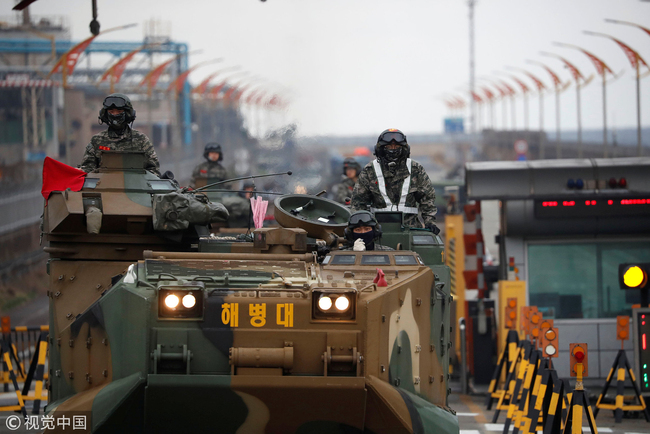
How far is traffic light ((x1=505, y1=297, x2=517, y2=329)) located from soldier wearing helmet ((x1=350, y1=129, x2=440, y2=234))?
16.3 ft

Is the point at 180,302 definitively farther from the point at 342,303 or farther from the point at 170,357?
the point at 342,303

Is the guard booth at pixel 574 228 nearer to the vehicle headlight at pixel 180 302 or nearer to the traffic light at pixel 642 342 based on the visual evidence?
the traffic light at pixel 642 342

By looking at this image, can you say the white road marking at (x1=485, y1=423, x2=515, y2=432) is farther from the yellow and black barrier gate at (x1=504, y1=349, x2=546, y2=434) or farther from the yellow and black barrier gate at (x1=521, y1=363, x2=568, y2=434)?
the yellow and black barrier gate at (x1=521, y1=363, x2=568, y2=434)

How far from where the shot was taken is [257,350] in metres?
8.29

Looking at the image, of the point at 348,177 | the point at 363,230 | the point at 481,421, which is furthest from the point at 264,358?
the point at 348,177

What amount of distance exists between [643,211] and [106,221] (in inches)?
436

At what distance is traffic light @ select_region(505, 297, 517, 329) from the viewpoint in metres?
17.0

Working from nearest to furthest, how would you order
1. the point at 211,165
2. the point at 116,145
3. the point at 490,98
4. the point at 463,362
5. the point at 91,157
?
the point at 91,157
the point at 116,145
the point at 463,362
the point at 211,165
the point at 490,98

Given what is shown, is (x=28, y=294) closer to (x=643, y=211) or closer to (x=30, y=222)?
(x=30, y=222)

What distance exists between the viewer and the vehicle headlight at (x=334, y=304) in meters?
8.34

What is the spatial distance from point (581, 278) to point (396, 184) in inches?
278

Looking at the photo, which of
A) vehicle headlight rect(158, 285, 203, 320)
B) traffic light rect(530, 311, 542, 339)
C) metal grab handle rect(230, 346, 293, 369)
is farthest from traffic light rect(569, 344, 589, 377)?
vehicle headlight rect(158, 285, 203, 320)

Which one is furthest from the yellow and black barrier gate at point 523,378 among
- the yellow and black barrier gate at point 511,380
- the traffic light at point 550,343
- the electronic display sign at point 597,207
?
the electronic display sign at point 597,207

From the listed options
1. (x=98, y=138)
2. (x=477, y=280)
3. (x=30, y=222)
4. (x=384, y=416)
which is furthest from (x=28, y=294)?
(x=384, y=416)
